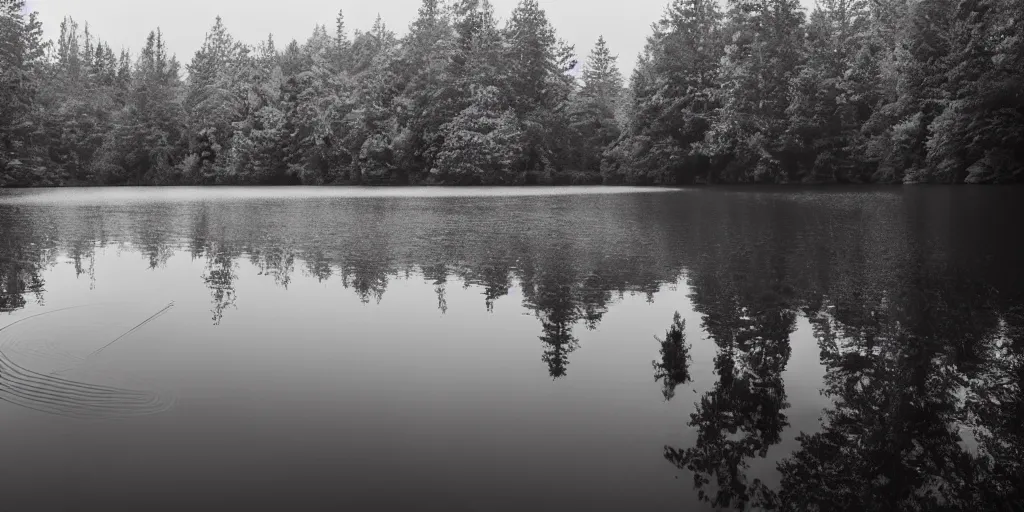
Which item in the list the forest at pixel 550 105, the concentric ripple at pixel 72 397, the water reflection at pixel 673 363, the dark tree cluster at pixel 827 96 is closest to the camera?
the concentric ripple at pixel 72 397

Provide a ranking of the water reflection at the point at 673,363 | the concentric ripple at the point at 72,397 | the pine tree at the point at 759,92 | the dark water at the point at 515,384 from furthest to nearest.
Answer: the pine tree at the point at 759,92 < the water reflection at the point at 673,363 < the concentric ripple at the point at 72,397 < the dark water at the point at 515,384

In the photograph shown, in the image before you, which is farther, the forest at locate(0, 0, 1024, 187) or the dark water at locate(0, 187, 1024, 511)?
the forest at locate(0, 0, 1024, 187)

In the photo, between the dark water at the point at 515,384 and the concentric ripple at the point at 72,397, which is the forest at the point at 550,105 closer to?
the dark water at the point at 515,384

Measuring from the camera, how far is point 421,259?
10406 mm

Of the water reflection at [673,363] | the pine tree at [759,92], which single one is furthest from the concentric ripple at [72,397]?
the pine tree at [759,92]

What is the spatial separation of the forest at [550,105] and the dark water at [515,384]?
31.7 m

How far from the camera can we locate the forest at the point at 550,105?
123 ft

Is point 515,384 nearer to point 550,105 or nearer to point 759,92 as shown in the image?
point 759,92

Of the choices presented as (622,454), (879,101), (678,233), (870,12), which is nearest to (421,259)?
(678,233)

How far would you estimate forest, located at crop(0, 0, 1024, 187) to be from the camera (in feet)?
123

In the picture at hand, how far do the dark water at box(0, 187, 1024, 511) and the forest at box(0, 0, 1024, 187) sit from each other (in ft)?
104

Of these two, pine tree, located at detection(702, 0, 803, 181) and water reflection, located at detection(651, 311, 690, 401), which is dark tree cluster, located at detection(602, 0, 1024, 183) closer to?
pine tree, located at detection(702, 0, 803, 181)

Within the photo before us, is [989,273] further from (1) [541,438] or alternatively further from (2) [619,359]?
(1) [541,438]

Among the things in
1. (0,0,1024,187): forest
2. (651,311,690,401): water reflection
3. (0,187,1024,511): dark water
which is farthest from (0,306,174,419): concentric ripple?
(0,0,1024,187): forest
